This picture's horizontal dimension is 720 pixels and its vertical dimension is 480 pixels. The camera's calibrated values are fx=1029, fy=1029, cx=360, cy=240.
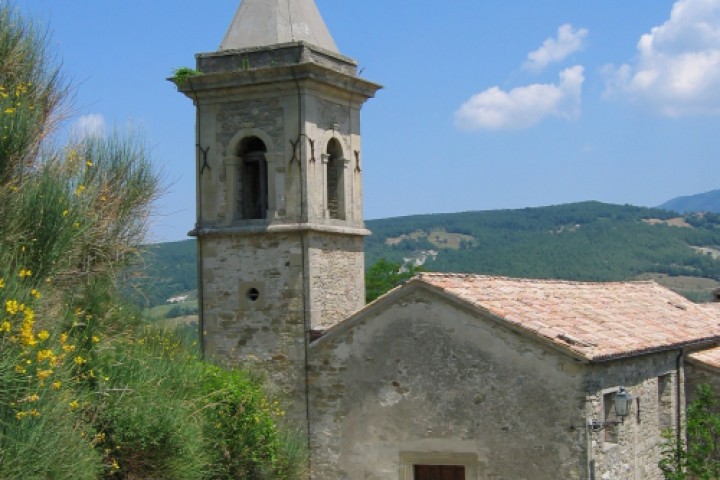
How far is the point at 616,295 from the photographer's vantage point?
2059cm

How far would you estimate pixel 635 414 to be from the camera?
54.4 feet

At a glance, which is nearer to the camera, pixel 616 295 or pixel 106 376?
pixel 106 376

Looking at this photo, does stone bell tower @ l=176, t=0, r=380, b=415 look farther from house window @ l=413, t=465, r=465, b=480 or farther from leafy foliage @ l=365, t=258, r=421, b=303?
leafy foliage @ l=365, t=258, r=421, b=303

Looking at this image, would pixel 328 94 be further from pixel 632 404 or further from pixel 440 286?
pixel 632 404

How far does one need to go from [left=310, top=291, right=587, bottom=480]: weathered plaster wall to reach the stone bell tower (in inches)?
39.8

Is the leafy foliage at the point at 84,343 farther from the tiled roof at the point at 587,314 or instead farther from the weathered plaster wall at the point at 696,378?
the weathered plaster wall at the point at 696,378

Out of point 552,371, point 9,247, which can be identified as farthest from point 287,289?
point 9,247

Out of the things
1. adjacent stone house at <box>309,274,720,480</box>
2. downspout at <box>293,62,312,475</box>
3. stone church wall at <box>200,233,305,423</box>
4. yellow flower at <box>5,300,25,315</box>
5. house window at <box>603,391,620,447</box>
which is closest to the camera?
yellow flower at <box>5,300,25,315</box>

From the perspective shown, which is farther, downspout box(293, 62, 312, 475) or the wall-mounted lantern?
downspout box(293, 62, 312, 475)

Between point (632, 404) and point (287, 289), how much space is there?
19.6 ft

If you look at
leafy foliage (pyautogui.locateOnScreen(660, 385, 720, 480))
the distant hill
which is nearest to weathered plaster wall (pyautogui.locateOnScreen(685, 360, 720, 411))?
leafy foliage (pyautogui.locateOnScreen(660, 385, 720, 480))

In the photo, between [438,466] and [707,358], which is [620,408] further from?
[707,358]

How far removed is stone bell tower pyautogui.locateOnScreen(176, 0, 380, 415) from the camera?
1750cm

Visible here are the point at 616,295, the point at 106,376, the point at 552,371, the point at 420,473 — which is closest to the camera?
the point at 106,376
